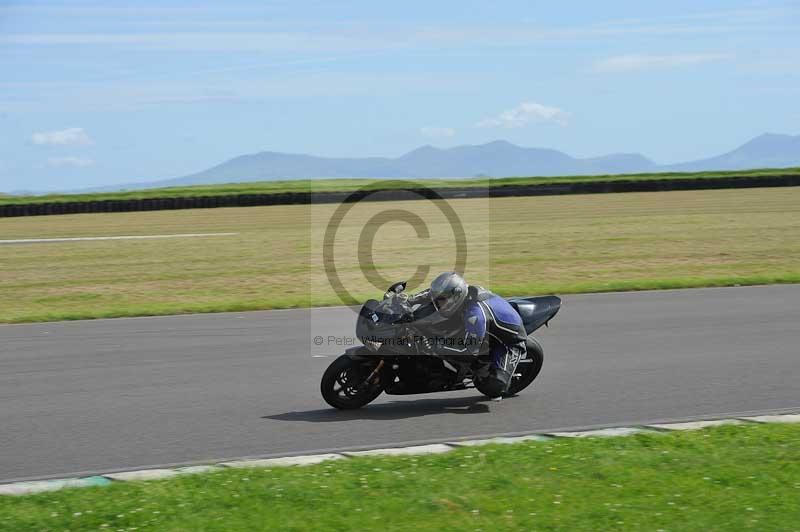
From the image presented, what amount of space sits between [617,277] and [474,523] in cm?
1513

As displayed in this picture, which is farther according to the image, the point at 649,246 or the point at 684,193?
the point at 684,193

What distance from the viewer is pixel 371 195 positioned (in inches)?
2015

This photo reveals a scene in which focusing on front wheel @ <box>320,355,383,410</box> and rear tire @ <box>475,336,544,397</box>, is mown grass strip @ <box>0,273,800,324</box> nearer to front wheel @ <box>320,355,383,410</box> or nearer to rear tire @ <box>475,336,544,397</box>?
rear tire @ <box>475,336,544,397</box>

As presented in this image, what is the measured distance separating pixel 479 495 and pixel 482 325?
302 cm

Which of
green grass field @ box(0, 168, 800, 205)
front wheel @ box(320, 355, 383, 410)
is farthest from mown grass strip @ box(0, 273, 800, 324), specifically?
green grass field @ box(0, 168, 800, 205)

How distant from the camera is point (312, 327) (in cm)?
1408

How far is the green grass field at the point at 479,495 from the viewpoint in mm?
5574

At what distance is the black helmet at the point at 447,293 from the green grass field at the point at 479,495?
5.92 feet

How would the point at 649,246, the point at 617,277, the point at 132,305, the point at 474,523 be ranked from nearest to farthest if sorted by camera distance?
the point at 474,523 → the point at 132,305 → the point at 617,277 → the point at 649,246

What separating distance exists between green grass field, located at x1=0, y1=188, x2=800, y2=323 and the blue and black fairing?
24.1ft

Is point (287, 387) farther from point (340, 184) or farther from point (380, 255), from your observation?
point (340, 184)

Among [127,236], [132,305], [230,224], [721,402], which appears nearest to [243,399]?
[721,402]

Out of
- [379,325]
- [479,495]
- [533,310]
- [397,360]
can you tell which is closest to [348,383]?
[397,360]

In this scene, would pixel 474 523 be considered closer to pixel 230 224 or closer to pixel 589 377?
pixel 589 377
